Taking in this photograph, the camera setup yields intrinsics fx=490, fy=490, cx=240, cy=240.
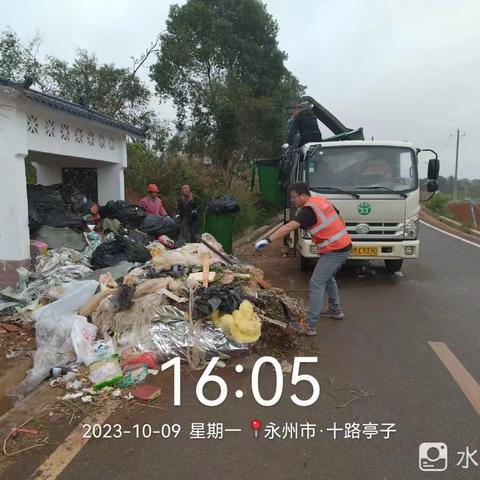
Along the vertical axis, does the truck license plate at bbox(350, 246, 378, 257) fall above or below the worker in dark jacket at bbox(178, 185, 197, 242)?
below

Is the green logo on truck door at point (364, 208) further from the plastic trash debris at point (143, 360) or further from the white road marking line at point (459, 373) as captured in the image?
the plastic trash debris at point (143, 360)

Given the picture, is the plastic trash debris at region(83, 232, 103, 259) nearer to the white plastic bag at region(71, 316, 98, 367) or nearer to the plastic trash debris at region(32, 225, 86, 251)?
the plastic trash debris at region(32, 225, 86, 251)

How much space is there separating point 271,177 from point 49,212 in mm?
4936

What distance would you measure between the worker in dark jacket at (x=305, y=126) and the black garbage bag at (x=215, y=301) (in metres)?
5.62

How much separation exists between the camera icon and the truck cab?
4871mm

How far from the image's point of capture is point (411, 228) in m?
7.77

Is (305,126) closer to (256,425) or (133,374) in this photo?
(133,374)

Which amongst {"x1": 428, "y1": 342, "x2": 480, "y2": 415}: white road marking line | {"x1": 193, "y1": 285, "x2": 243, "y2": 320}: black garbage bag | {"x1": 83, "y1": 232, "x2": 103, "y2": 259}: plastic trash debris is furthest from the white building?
{"x1": 428, "y1": 342, "x2": 480, "y2": 415}: white road marking line

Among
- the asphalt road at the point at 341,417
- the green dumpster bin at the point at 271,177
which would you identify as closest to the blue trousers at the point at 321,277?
the asphalt road at the point at 341,417

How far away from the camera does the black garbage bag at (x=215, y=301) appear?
479 cm

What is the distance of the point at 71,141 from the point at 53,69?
14.0 metres

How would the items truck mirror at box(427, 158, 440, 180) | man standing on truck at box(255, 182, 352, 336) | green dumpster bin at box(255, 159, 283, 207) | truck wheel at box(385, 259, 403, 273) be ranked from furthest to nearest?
green dumpster bin at box(255, 159, 283, 207), truck wheel at box(385, 259, 403, 273), truck mirror at box(427, 158, 440, 180), man standing on truck at box(255, 182, 352, 336)

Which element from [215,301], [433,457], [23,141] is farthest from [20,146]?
[433,457]

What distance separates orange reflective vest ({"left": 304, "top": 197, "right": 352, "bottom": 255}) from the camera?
17.6 ft
